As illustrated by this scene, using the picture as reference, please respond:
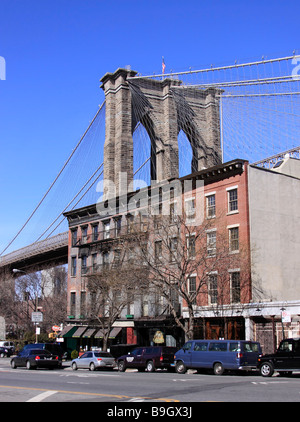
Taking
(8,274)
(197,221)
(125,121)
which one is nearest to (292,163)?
(197,221)

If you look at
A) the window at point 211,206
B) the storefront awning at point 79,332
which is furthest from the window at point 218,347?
the storefront awning at point 79,332

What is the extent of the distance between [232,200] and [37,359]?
17539 millimetres

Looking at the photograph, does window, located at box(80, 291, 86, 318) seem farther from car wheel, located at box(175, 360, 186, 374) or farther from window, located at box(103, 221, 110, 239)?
car wheel, located at box(175, 360, 186, 374)

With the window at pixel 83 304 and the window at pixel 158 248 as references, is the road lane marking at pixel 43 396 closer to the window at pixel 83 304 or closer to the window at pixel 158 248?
the window at pixel 158 248

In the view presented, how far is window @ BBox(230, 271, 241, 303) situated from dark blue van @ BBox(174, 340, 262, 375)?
29.8ft

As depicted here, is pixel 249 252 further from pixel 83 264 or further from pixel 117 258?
pixel 83 264

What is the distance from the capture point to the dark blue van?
1022 inches

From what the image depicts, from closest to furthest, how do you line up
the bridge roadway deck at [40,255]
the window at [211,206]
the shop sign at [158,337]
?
the window at [211,206], the shop sign at [158,337], the bridge roadway deck at [40,255]

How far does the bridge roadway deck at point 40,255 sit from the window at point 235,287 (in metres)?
32.8

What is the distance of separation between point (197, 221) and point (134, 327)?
13.0 meters

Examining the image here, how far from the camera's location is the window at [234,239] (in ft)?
123

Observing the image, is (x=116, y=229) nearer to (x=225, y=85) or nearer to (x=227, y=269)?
(x=227, y=269)

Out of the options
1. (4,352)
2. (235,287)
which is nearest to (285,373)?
(235,287)
